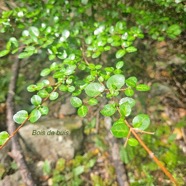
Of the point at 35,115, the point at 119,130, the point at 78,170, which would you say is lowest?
the point at 78,170

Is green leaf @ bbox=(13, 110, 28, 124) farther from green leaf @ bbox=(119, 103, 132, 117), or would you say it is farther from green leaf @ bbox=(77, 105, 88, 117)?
green leaf @ bbox=(119, 103, 132, 117)

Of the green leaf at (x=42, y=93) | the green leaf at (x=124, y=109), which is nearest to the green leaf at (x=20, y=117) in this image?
the green leaf at (x=42, y=93)

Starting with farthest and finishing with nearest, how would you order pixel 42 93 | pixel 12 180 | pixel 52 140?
pixel 52 140
pixel 12 180
pixel 42 93

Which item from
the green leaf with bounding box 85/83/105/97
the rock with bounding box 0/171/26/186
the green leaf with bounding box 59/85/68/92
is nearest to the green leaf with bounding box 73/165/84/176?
the rock with bounding box 0/171/26/186

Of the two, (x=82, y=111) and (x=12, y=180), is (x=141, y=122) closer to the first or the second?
(x=82, y=111)

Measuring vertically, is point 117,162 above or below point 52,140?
below

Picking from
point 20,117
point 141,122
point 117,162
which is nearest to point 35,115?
point 20,117

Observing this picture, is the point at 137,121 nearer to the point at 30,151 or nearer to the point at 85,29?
the point at 85,29

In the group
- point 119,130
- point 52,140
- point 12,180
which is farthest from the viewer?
point 52,140

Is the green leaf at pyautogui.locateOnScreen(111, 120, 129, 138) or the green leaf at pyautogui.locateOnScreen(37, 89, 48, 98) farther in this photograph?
the green leaf at pyautogui.locateOnScreen(37, 89, 48, 98)
